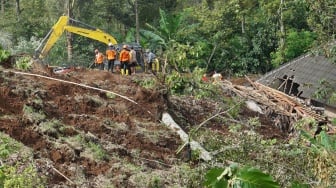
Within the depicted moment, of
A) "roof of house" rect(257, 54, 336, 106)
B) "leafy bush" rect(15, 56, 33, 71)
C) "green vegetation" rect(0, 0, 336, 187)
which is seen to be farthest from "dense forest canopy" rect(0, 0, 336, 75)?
"leafy bush" rect(15, 56, 33, 71)

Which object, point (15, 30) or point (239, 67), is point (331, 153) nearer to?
point (239, 67)

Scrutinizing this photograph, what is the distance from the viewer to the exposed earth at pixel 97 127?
827 centimetres

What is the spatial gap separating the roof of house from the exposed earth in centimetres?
597

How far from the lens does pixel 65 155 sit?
28.1 ft

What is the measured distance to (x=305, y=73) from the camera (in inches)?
770

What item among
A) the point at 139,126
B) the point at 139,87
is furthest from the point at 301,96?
the point at 139,126

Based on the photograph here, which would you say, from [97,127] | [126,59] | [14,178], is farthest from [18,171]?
[126,59]

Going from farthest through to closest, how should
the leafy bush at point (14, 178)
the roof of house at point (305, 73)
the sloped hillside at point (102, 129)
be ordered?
the roof of house at point (305, 73), the sloped hillside at point (102, 129), the leafy bush at point (14, 178)

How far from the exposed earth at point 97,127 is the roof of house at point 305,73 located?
19.6 feet

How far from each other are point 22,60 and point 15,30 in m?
18.8

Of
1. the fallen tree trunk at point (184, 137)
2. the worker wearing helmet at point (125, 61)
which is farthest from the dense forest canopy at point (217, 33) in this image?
the fallen tree trunk at point (184, 137)

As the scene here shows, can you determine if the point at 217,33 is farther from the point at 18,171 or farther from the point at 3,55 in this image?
the point at 18,171

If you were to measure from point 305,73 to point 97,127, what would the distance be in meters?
11.2

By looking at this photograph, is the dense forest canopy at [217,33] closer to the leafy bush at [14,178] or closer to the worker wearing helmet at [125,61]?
the worker wearing helmet at [125,61]
